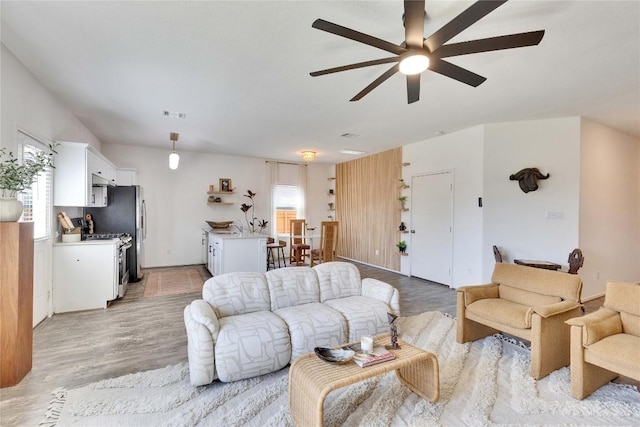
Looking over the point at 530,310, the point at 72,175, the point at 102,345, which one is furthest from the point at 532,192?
the point at 72,175

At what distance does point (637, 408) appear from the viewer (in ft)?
6.70

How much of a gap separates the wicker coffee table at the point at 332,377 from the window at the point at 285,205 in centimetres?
623

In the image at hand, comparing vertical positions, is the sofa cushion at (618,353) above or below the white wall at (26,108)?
below

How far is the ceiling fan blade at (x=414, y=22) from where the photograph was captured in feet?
5.16

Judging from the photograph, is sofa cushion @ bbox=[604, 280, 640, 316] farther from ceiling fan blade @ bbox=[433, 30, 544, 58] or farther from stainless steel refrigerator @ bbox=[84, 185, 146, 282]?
stainless steel refrigerator @ bbox=[84, 185, 146, 282]

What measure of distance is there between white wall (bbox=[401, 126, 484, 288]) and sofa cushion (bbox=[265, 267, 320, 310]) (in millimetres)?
3105

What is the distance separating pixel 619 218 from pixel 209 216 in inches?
321

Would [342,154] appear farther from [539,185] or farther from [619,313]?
[619,313]

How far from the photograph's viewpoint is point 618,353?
2025 mm

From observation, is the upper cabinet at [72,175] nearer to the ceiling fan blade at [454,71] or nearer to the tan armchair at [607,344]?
the ceiling fan blade at [454,71]

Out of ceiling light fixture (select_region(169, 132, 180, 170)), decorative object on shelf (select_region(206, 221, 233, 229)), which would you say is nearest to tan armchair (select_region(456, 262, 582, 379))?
ceiling light fixture (select_region(169, 132, 180, 170))

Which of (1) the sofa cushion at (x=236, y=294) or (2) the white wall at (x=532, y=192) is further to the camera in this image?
(2) the white wall at (x=532, y=192)

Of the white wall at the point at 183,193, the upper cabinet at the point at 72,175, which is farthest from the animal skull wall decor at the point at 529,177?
the upper cabinet at the point at 72,175

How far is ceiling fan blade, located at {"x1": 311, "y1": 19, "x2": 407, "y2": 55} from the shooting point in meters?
1.73
